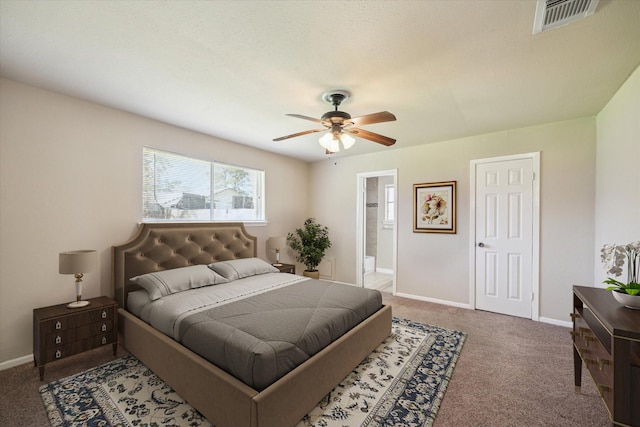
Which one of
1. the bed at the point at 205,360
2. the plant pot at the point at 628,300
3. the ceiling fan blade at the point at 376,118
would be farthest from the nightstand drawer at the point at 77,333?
the plant pot at the point at 628,300

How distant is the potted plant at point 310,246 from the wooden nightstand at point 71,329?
2963 millimetres

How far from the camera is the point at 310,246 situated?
197 inches

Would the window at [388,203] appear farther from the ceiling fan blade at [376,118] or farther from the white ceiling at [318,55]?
the ceiling fan blade at [376,118]

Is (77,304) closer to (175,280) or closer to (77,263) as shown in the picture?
(77,263)

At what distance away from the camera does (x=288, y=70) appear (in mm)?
2137

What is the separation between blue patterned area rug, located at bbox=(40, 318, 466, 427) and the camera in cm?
175

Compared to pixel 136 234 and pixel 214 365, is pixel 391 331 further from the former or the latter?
pixel 136 234

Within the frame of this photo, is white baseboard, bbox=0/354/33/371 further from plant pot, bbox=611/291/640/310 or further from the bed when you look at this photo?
plant pot, bbox=611/291/640/310

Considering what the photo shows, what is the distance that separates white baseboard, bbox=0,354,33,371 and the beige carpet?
0.06 metres

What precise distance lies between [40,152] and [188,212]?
1511 millimetres

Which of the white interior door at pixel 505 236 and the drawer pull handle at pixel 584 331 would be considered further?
the white interior door at pixel 505 236

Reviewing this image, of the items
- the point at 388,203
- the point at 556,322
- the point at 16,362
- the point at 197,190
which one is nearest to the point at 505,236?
the point at 556,322

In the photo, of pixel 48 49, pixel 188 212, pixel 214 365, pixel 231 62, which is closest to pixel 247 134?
pixel 188 212

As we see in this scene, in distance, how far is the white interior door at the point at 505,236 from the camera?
349cm
